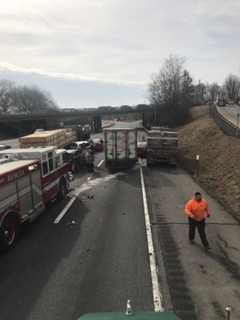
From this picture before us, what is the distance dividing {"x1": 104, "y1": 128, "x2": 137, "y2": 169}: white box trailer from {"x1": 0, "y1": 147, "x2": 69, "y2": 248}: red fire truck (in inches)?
401

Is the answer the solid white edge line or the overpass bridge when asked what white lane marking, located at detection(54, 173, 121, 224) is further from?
the overpass bridge

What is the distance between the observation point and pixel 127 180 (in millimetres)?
22391

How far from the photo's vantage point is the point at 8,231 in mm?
10625

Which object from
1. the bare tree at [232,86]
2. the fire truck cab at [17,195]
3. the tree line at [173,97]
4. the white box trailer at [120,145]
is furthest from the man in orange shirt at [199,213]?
the bare tree at [232,86]

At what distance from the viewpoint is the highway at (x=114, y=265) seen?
7395 millimetres

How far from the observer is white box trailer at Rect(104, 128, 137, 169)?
26.5m

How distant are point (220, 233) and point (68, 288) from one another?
609cm

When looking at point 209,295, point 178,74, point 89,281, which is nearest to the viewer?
point 209,295

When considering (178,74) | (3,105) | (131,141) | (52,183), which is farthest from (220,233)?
(3,105)

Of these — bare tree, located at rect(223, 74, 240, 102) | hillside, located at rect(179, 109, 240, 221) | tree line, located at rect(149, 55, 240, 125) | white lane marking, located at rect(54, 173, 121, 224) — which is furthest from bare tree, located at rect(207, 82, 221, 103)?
white lane marking, located at rect(54, 173, 121, 224)

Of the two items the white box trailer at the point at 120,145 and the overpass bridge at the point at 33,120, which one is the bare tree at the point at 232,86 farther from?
the white box trailer at the point at 120,145

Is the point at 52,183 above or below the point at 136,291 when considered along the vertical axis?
above

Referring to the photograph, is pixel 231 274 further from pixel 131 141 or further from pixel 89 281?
pixel 131 141

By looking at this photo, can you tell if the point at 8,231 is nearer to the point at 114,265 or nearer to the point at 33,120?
the point at 114,265
